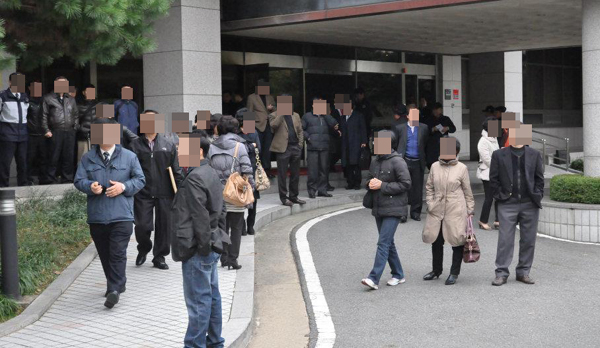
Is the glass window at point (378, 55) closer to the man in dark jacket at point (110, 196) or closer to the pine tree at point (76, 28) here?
the pine tree at point (76, 28)

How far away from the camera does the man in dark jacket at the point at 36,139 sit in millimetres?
13828

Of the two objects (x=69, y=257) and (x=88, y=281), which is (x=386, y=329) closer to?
(x=88, y=281)

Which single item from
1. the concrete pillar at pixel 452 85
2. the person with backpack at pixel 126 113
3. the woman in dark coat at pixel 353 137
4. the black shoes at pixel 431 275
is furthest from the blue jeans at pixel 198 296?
the concrete pillar at pixel 452 85

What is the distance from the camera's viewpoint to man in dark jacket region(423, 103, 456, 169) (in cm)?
1634

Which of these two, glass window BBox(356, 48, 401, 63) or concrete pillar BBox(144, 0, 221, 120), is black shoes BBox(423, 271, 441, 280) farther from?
glass window BBox(356, 48, 401, 63)

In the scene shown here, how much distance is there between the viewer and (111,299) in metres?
7.89

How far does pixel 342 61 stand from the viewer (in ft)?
71.3

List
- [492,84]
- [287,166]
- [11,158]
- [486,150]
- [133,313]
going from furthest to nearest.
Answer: [492,84], [287,166], [11,158], [486,150], [133,313]

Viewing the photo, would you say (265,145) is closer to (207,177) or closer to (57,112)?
(57,112)

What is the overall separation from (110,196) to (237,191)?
1797 mm

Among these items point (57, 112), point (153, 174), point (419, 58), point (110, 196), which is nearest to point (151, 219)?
point (153, 174)

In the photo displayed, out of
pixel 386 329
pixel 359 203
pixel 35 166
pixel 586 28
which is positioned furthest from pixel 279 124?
pixel 386 329

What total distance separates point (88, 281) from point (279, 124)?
5.64 meters

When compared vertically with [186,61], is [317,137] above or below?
below
